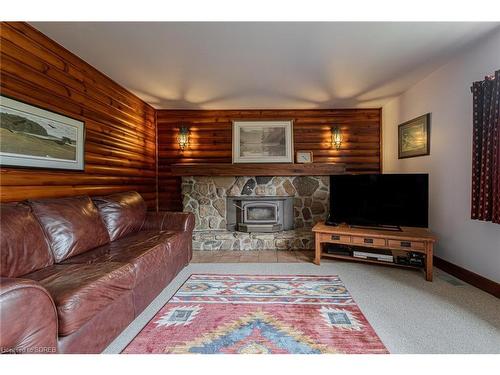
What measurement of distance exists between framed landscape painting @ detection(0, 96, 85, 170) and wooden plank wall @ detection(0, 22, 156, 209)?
76mm

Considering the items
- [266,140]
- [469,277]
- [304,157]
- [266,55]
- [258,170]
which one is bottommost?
[469,277]

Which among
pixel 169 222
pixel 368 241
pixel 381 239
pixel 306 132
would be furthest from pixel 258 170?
pixel 381 239

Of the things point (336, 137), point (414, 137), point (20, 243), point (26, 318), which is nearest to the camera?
point (26, 318)

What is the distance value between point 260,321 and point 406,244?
1.98m

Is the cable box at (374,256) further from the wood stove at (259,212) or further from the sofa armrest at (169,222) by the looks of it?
the sofa armrest at (169,222)

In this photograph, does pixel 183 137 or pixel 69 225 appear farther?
pixel 183 137

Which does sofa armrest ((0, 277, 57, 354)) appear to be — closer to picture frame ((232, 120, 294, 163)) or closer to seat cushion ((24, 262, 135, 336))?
seat cushion ((24, 262, 135, 336))

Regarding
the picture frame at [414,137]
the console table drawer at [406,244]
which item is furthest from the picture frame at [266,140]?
the console table drawer at [406,244]

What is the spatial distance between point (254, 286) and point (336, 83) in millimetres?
2832

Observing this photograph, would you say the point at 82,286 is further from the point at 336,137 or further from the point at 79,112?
the point at 336,137

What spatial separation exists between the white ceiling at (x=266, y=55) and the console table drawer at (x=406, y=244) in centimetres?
207

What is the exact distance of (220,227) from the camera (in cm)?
419

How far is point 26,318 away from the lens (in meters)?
1.07
